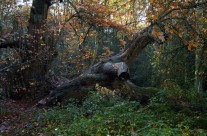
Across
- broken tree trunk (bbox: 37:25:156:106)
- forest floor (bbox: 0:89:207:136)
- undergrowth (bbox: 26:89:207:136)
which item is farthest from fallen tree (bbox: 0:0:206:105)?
undergrowth (bbox: 26:89:207:136)

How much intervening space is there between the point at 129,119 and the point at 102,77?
497cm

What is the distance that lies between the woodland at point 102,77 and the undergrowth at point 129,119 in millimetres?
21

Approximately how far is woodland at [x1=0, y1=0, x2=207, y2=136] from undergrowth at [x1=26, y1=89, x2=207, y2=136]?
0.02 m

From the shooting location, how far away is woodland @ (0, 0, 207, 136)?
262 inches

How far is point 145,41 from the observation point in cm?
1273

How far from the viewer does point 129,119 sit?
6641 mm

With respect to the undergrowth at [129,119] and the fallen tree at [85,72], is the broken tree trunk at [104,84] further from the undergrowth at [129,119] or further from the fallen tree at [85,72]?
the undergrowth at [129,119]

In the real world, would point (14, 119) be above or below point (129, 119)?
below

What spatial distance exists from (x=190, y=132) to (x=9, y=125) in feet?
17.8

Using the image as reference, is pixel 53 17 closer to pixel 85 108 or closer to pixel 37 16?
pixel 37 16

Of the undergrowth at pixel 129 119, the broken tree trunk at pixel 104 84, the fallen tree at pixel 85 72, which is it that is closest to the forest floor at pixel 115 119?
the undergrowth at pixel 129 119

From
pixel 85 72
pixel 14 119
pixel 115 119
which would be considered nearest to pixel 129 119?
pixel 115 119

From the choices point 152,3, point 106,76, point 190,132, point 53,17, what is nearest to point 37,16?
point 53,17

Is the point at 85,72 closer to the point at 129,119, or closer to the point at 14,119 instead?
the point at 14,119
